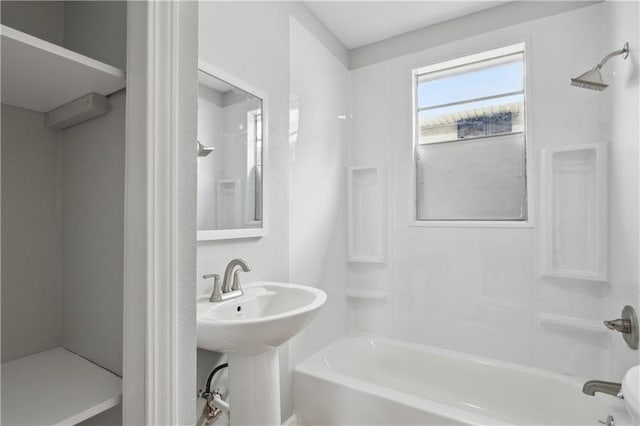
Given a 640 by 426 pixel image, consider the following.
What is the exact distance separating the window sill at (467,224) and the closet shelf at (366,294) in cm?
54

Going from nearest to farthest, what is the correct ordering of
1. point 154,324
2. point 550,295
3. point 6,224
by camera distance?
point 154,324 → point 6,224 → point 550,295

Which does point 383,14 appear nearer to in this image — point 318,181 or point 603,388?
point 318,181

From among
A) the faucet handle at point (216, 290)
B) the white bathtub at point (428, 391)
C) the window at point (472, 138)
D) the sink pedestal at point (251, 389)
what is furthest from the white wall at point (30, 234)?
the window at point (472, 138)

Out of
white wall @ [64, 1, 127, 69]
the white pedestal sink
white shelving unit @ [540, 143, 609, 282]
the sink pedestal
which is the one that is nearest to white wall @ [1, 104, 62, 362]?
white wall @ [64, 1, 127, 69]

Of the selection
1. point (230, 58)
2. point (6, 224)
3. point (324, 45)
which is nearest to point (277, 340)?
point (6, 224)

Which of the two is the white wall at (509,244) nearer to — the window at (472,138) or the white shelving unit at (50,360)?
the window at (472,138)

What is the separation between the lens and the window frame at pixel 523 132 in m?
2.04

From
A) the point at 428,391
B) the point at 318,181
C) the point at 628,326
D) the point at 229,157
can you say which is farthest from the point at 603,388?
the point at 229,157

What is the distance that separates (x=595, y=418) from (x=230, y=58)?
2.47 m

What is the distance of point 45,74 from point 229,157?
96 centimetres

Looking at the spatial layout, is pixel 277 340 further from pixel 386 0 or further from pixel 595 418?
pixel 386 0

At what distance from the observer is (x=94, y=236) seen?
766mm

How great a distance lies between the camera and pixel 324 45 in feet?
7.59

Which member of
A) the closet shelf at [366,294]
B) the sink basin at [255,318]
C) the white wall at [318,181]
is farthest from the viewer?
the closet shelf at [366,294]
